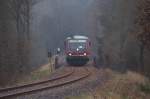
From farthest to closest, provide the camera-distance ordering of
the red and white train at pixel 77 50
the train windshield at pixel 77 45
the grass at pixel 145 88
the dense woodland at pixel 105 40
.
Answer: the train windshield at pixel 77 45, the red and white train at pixel 77 50, the dense woodland at pixel 105 40, the grass at pixel 145 88

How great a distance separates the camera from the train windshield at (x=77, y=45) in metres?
45.2

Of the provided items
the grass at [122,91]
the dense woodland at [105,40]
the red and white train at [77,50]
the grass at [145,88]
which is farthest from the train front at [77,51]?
the grass at [145,88]

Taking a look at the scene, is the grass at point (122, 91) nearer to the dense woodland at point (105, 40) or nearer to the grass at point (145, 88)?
the grass at point (145, 88)

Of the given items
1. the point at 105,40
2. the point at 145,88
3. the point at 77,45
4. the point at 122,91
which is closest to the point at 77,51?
the point at 77,45

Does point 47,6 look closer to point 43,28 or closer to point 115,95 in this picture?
point 43,28

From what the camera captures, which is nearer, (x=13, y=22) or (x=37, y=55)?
(x=13, y=22)

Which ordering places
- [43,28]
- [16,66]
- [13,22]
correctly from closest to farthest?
[16,66], [13,22], [43,28]

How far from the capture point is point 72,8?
400ft

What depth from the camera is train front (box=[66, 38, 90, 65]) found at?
1764 inches

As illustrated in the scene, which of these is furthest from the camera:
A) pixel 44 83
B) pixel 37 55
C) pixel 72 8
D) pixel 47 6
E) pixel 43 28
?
pixel 72 8

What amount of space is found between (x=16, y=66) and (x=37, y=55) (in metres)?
22.5

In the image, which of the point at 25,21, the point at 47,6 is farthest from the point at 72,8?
the point at 25,21

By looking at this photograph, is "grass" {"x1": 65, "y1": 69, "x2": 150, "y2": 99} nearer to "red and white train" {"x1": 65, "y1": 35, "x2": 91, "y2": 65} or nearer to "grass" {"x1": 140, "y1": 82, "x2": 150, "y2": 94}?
"grass" {"x1": 140, "y1": 82, "x2": 150, "y2": 94}

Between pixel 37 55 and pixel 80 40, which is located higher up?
pixel 80 40
